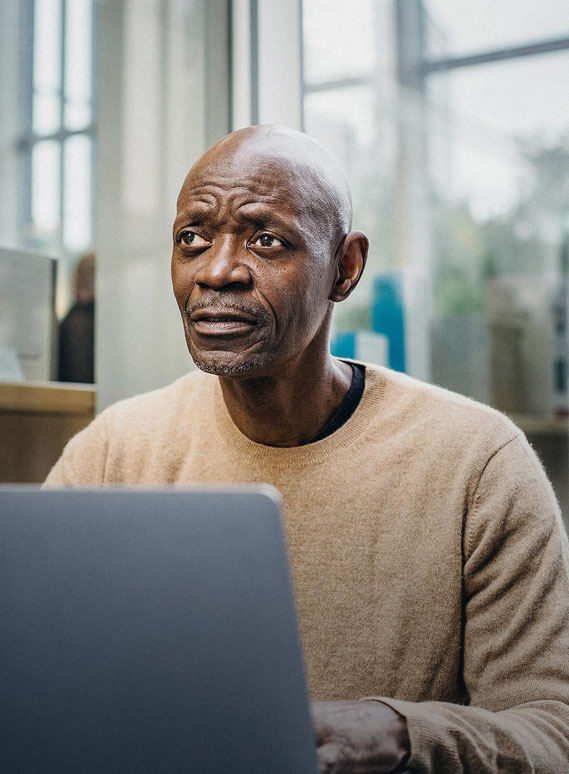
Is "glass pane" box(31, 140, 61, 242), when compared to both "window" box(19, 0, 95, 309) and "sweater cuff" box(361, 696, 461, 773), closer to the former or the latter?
"window" box(19, 0, 95, 309)

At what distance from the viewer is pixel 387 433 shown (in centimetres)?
122

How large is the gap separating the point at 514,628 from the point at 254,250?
1.86 feet

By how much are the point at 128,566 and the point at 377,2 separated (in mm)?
2095

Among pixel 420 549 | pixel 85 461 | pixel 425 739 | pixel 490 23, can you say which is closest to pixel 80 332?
pixel 85 461

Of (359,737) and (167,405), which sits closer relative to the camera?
(359,737)

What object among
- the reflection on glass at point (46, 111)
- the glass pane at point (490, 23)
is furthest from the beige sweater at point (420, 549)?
the glass pane at point (490, 23)

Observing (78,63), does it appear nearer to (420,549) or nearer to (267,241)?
(267,241)

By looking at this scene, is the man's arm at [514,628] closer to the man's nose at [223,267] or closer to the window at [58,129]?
the man's nose at [223,267]

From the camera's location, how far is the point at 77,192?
179 centimetres

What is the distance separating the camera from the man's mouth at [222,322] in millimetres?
1109

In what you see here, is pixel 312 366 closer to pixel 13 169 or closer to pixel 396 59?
pixel 13 169

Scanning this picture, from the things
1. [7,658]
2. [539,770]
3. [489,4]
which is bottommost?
[539,770]

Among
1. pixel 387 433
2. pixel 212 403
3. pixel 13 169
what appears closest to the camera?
pixel 387 433

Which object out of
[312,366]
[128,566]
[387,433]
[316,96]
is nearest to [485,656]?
[387,433]
